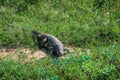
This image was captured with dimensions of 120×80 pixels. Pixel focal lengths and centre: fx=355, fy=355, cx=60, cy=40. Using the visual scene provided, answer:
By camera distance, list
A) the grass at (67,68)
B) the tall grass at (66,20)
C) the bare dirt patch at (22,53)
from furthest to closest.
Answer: the tall grass at (66,20), the bare dirt patch at (22,53), the grass at (67,68)

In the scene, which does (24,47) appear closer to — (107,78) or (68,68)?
(68,68)

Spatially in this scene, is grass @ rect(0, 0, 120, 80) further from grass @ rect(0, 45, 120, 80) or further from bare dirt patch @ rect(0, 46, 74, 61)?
bare dirt patch @ rect(0, 46, 74, 61)

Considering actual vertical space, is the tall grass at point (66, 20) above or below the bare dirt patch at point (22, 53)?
above

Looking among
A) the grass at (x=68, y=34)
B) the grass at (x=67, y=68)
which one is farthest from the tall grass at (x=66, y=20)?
the grass at (x=67, y=68)

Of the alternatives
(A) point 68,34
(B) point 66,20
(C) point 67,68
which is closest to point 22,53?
(A) point 68,34

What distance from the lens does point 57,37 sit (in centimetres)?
879

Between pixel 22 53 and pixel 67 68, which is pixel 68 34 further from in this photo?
pixel 67 68

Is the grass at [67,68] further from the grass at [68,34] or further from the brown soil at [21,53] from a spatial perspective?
the brown soil at [21,53]

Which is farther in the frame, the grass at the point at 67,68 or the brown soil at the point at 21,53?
the brown soil at the point at 21,53

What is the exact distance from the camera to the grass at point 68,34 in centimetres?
664

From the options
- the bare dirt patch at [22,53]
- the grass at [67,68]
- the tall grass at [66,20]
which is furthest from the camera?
the tall grass at [66,20]

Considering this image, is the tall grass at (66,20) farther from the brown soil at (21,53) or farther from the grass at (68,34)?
the brown soil at (21,53)

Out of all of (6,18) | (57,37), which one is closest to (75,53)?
(57,37)

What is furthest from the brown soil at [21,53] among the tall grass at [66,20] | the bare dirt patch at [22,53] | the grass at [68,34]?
the tall grass at [66,20]
